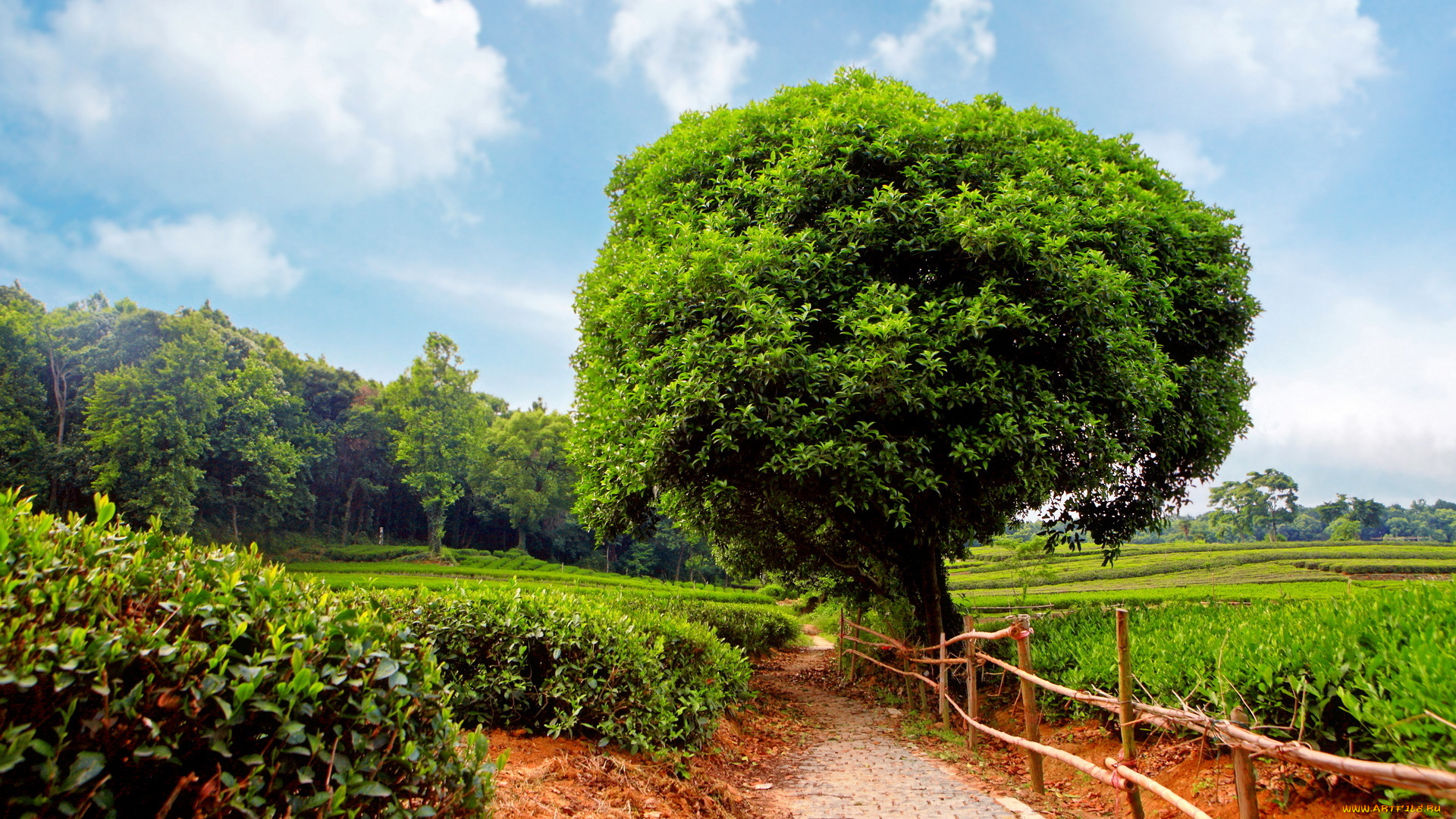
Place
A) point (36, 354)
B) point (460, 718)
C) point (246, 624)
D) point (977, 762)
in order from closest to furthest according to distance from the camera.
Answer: point (246, 624), point (460, 718), point (977, 762), point (36, 354)

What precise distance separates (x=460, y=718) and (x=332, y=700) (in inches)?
121

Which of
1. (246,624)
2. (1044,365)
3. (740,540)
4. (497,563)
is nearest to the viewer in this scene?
(246,624)

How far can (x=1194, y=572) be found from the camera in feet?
96.9

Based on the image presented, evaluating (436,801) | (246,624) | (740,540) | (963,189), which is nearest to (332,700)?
(246,624)

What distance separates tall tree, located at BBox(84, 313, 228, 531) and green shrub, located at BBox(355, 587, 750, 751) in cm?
3246

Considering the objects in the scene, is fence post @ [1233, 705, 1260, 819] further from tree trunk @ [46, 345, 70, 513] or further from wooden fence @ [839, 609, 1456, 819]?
tree trunk @ [46, 345, 70, 513]

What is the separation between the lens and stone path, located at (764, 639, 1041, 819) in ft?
16.7

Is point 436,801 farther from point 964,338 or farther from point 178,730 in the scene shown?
point 964,338

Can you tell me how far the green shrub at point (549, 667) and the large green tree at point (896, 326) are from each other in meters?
2.16

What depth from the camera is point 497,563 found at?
42906mm

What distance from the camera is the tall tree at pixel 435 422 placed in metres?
43.1

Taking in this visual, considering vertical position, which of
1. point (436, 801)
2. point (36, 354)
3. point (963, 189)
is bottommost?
point (436, 801)

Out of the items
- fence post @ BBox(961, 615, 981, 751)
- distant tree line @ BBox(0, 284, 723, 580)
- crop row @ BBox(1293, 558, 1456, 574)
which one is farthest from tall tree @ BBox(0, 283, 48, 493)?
crop row @ BBox(1293, 558, 1456, 574)

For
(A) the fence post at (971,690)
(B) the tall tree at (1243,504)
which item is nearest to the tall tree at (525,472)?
(A) the fence post at (971,690)
